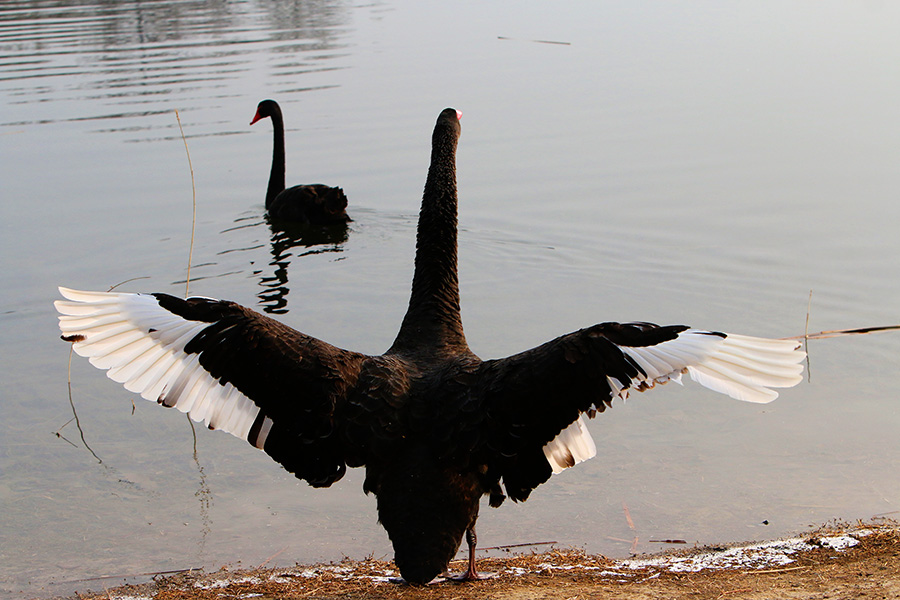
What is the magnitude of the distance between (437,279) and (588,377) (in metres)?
1.48

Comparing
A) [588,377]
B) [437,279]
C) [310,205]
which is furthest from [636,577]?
[310,205]

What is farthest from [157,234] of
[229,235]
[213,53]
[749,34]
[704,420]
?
[749,34]

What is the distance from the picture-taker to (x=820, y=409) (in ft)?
20.5

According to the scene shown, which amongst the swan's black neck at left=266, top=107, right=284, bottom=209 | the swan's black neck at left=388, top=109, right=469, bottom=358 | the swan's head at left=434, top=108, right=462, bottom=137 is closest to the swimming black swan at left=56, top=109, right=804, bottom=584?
the swan's black neck at left=388, top=109, right=469, bottom=358

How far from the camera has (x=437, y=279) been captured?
195 inches

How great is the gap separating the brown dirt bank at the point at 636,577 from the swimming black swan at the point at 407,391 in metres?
0.31

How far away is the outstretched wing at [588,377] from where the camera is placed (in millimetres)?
3502

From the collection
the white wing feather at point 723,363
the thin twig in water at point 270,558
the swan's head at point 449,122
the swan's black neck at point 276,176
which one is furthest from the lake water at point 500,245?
the swan's head at point 449,122

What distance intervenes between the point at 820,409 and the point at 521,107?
30.6ft

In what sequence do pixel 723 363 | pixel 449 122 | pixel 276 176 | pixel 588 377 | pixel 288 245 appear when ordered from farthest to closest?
1. pixel 276 176
2. pixel 288 245
3. pixel 449 122
4. pixel 588 377
5. pixel 723 363

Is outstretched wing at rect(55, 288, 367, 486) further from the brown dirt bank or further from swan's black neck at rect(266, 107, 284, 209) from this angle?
swan's black neck at rect(266, 107, 284, 209)

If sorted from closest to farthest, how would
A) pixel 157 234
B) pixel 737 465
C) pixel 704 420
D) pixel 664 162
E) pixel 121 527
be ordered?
pixel 121 527 < pixel 737 465 < pixel 704 420 < pixel 157 234 < pixel 664 162

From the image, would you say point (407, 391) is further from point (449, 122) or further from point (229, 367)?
point (449, 122)

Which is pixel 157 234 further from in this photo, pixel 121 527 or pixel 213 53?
pixel 213 53
